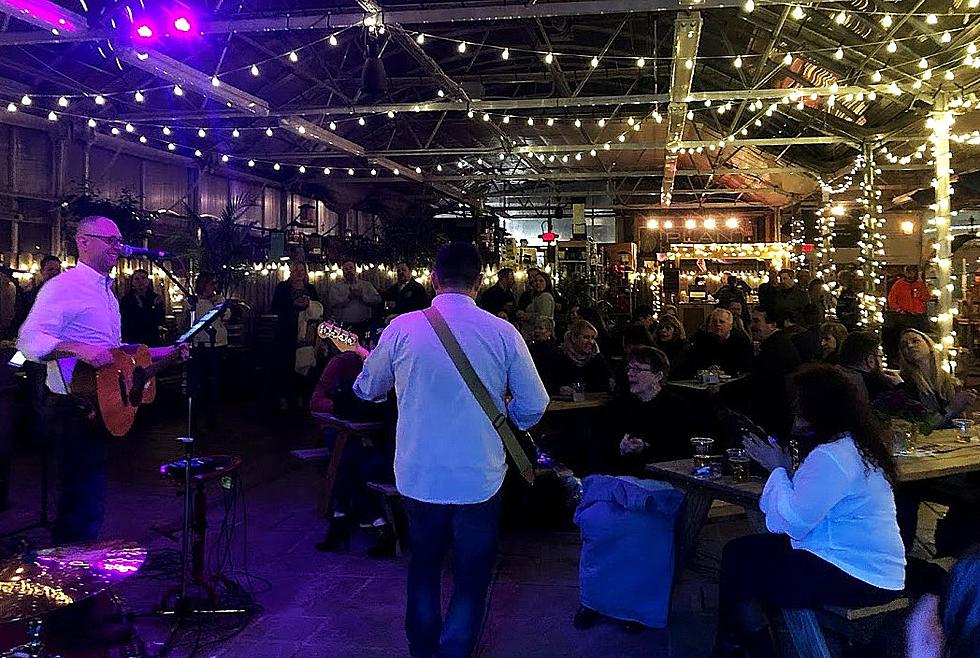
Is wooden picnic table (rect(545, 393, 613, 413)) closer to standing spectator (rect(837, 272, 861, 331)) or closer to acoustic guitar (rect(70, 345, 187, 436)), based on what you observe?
acoustic guitar (rect(70, 345, 187, 436))

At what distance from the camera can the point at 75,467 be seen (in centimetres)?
355

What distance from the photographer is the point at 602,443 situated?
4594 millimetres

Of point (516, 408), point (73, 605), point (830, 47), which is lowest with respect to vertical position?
point (73, 605)

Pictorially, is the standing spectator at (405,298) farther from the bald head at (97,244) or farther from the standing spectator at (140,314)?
the bald head at (97,244)

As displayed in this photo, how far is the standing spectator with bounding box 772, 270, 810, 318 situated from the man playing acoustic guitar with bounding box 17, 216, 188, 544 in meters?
9.67

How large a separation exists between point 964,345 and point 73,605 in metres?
16.4

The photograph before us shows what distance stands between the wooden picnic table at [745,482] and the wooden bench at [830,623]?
494mm

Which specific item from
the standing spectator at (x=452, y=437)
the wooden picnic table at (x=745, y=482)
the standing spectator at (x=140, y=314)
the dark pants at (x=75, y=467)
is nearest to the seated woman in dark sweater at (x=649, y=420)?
the wooden picnic table at (x=745, y=482)

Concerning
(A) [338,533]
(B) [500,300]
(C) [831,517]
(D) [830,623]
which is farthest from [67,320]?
(B) [500,300]

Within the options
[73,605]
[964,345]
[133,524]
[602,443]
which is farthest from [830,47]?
[964,345]

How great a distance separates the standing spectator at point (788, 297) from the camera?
11.9m

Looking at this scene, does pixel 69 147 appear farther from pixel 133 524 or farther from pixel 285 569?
pixel 285 569

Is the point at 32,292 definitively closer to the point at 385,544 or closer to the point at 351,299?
the point at 351,299

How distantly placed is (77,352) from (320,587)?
1641 mm
